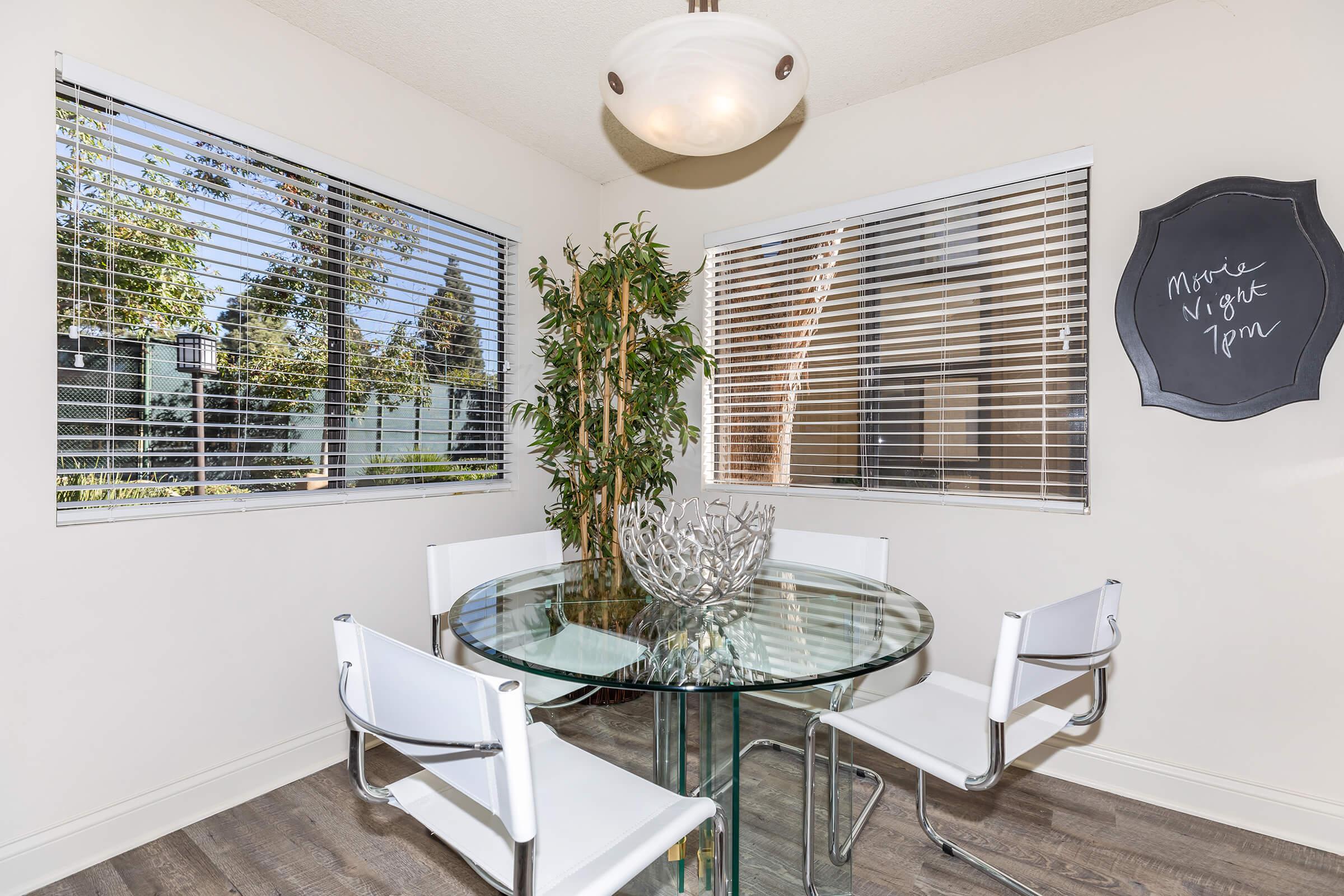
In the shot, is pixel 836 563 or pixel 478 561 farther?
pixel 836 563

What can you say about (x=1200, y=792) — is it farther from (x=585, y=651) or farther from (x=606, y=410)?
(x=606, y=410)

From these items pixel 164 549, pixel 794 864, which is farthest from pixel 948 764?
pixel 164 549

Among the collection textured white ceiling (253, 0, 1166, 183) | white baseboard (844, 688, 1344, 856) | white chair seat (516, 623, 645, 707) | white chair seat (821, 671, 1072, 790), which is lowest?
white baseboard (844, 688, 1344, 856)

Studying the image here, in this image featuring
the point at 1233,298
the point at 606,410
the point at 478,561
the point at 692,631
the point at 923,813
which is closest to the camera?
the point at 692,631

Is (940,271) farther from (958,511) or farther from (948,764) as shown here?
(948,764)

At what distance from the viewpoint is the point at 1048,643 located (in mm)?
1387

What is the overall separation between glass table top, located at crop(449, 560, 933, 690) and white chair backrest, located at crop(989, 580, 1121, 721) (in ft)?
0.60

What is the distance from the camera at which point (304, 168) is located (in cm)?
239

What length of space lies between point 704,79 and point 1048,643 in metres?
1.46

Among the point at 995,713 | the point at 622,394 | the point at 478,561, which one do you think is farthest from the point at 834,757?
the point at 622,394

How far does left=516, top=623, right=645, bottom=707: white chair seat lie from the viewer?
1.36 metres

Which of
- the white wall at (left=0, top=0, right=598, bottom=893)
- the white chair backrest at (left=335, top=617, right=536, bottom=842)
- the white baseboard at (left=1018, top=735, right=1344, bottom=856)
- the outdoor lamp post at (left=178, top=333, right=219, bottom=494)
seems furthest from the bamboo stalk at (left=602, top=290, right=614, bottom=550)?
the white baseboard at (left=1018, top=735, right=1344, bottom=856)

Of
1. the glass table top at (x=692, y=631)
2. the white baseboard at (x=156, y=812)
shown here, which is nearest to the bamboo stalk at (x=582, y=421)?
the glass table top at (x=692, y=631)

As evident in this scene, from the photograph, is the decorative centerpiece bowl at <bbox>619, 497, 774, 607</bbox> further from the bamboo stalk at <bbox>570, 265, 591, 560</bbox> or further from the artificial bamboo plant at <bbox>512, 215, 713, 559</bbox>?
the bamboo stalk at <bbox>570, 265, 591, 560</bbox>
